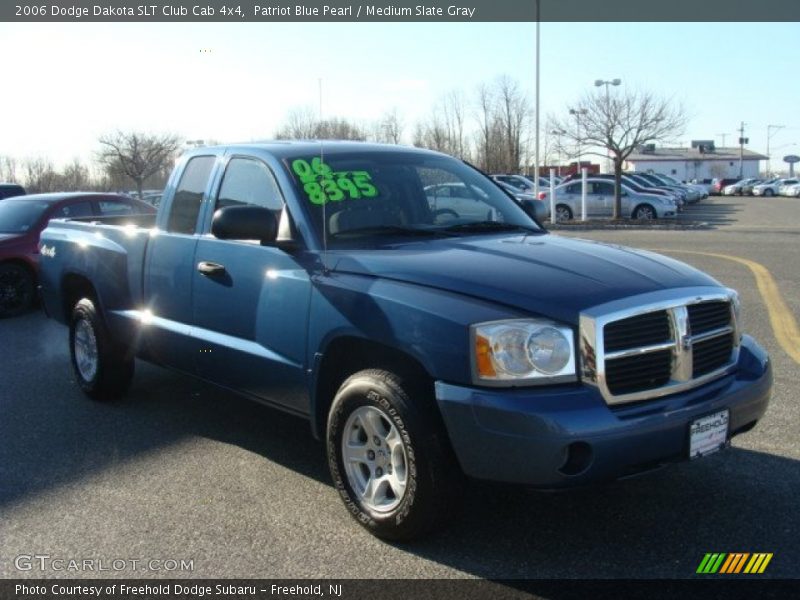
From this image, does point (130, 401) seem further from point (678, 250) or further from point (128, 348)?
point (678, 250)

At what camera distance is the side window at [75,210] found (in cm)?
1159

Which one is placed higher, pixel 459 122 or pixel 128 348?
pixel 459 122

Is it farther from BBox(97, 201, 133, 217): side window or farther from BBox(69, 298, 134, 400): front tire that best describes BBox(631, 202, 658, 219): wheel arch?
BBox(69, 298, 134, 400): front tire

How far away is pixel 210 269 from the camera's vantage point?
477 cm

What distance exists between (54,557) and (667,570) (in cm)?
270

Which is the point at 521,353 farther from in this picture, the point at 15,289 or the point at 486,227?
the point at 15,289

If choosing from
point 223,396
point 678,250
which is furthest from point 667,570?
point 678,250

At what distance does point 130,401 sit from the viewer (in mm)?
6383

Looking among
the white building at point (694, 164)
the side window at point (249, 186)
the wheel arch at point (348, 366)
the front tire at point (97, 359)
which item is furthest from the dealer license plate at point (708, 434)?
the white building at point (694, 164)

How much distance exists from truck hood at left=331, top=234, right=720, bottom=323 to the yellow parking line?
3544 mm

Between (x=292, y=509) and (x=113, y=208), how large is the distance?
9.15m

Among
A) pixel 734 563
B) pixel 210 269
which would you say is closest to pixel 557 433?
pixel 734 563

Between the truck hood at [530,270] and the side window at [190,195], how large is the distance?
157cm

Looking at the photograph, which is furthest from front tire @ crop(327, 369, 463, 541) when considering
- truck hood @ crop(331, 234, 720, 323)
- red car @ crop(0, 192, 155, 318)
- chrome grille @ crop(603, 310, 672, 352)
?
red car @ crop(0, 192, 155, 318)
